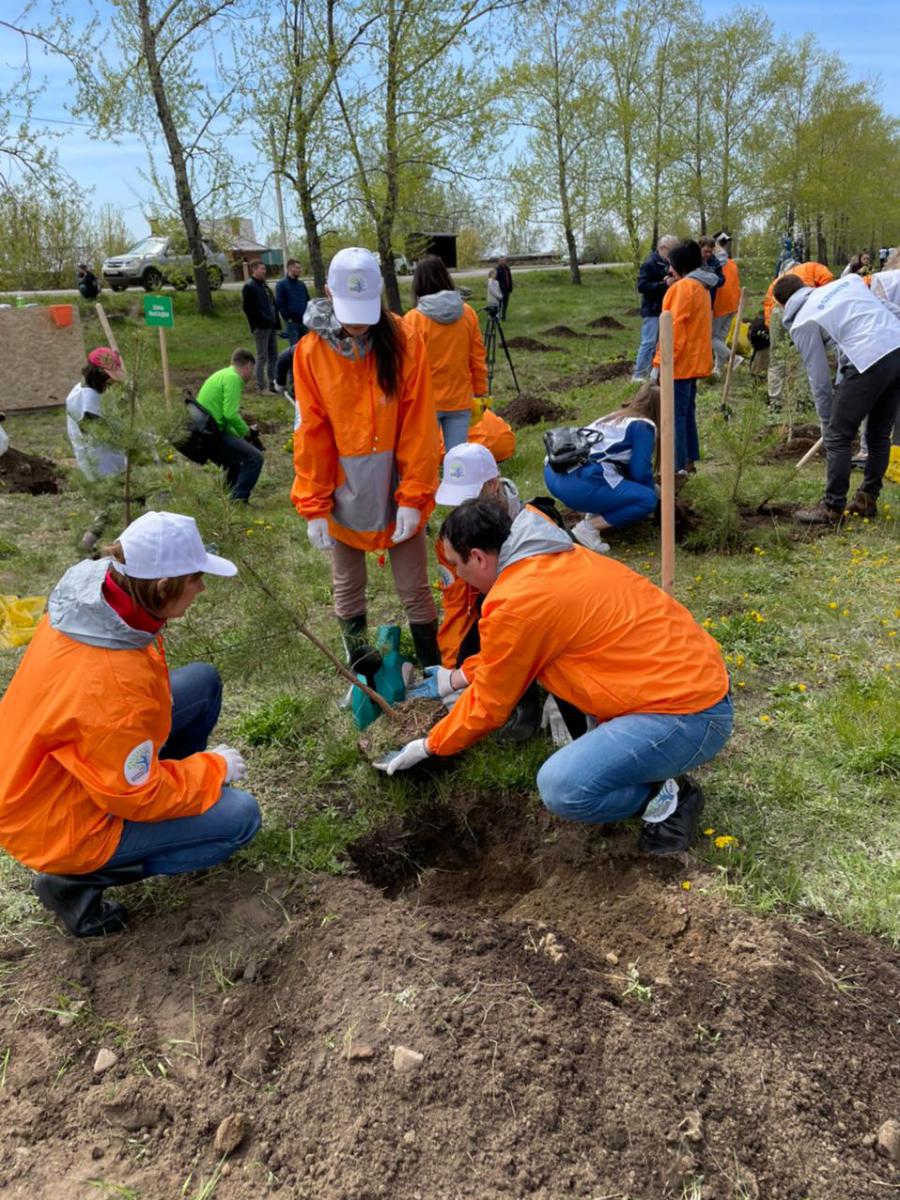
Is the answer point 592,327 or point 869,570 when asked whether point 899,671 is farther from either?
point 592,327

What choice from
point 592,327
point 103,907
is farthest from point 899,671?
point 592,327

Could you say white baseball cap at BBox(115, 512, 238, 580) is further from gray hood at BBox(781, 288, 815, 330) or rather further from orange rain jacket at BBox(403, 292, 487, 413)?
gray hood at BBox(781, 288, 815, 330)

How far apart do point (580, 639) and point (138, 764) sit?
1253mm

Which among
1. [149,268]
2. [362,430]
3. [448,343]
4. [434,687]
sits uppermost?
[149,268]

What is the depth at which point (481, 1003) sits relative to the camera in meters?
2.15

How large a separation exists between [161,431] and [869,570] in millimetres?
4168

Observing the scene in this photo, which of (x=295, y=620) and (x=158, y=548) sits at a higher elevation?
(x=158, y=548)

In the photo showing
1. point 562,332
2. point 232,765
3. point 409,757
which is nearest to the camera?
point 232,765

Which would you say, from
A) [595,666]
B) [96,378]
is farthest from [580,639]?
[96,378]

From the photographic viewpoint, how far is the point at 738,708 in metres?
3.63

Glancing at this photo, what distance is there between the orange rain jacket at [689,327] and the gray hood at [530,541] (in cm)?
427

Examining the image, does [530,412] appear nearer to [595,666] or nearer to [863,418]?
[863,418]

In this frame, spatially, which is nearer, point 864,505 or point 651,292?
point 864,505

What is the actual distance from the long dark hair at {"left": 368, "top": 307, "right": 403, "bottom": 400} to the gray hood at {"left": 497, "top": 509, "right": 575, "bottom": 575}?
970 millimetres
